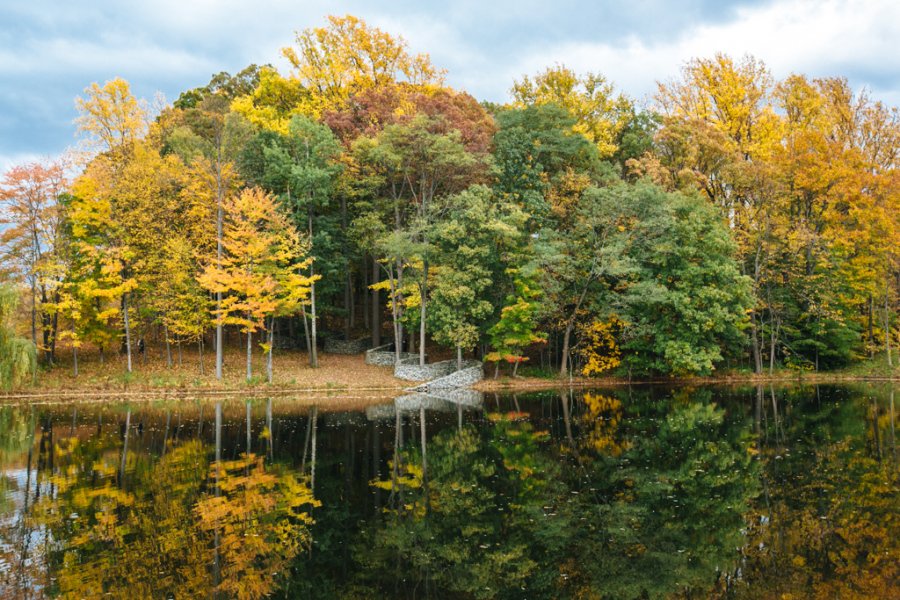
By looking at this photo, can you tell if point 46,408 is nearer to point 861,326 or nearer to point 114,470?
point 114,470

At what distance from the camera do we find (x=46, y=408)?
2580 centimetres

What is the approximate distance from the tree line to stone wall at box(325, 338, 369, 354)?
1.62 meters

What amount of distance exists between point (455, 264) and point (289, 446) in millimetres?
19089

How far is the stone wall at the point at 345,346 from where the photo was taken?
42.6 metres

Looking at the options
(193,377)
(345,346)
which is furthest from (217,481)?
(345,346)

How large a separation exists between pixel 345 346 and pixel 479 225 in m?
14.3

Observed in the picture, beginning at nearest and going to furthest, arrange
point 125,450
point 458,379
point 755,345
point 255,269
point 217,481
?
point 217,481 → point 125,450 → point 255,269 → point 458,379 → point 755,345

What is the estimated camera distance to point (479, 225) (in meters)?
34.0

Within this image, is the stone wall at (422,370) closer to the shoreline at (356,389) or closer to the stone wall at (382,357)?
the shoreline at (356,389)

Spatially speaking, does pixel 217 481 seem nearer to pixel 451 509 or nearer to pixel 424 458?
pixel 424 458

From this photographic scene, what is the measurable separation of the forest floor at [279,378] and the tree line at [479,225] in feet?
4.00

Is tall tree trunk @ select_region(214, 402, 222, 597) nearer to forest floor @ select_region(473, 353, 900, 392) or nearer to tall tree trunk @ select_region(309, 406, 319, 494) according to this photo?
tall tree trunk @ select_region(309, 406, 319, 494)

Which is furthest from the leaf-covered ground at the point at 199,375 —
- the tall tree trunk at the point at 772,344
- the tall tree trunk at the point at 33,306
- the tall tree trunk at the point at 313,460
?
the tall tree trunk at the point at 772,344

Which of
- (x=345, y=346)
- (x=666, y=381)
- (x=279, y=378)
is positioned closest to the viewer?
(x=279, y=378)
